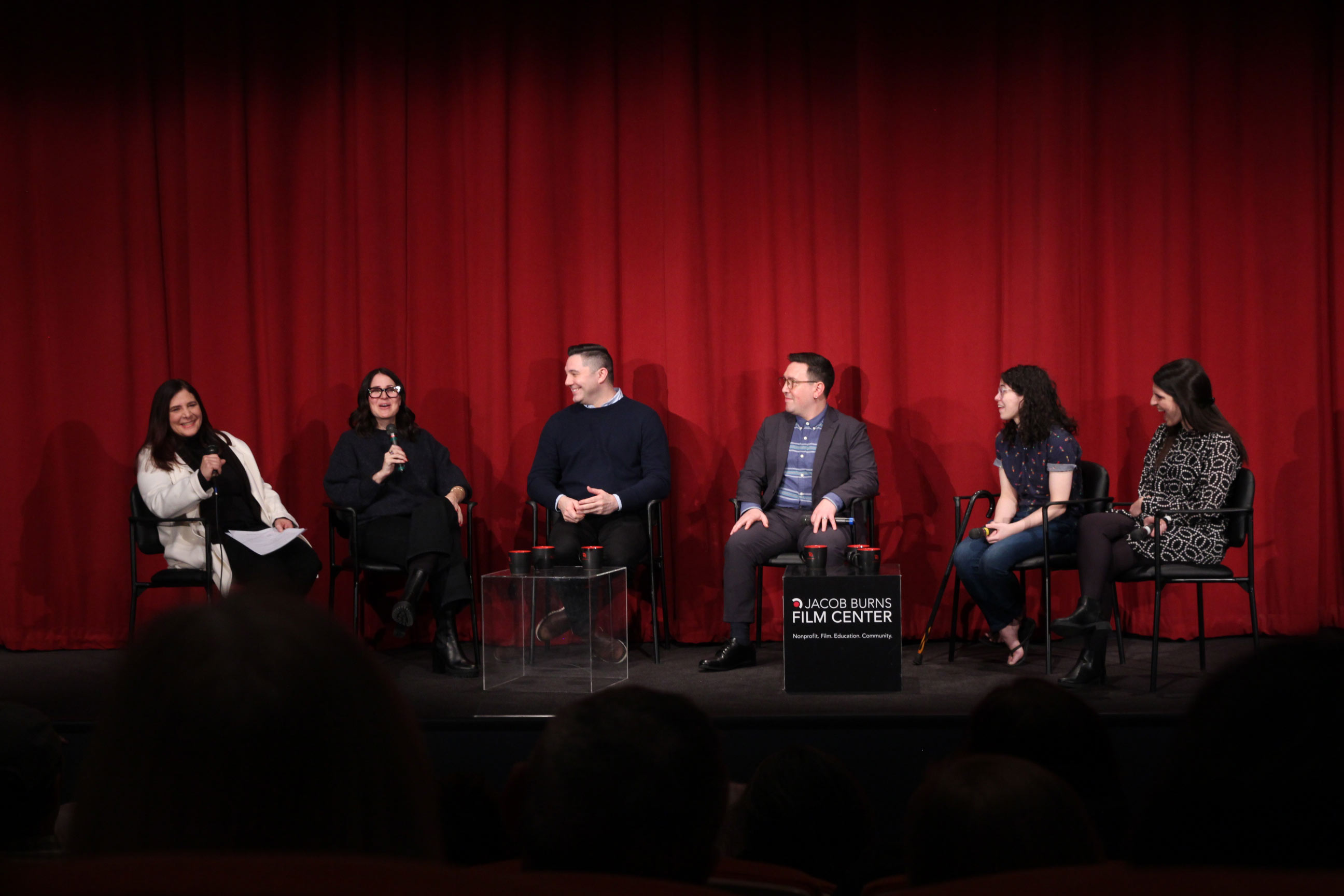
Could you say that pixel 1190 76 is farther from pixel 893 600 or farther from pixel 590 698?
pixel 590 698

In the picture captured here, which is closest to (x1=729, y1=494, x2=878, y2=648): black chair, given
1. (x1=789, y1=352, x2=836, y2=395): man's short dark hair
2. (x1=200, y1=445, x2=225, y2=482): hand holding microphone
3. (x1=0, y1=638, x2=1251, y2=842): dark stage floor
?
(x1=0, y1=638, x2=1251, y2=842): dark stage floor

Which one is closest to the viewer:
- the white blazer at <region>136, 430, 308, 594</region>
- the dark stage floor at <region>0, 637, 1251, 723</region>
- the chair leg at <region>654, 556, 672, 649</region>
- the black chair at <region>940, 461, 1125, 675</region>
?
the dark stage floor at <region>0, 637, 1251, 723</region>

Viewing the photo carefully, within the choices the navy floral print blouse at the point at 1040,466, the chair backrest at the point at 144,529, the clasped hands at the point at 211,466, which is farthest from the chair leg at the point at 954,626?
the chair backrest at the point at 144,529

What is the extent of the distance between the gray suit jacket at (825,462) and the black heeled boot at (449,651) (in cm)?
127

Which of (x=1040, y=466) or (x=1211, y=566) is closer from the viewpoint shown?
(x=1211, y=566)

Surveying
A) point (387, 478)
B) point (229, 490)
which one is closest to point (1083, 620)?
point (387, 478)

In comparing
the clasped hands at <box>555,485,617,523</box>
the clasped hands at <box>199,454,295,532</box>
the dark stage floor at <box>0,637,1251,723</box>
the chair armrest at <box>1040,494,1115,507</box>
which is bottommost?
the dark stage floor at <box>0,637,1251,723</box>

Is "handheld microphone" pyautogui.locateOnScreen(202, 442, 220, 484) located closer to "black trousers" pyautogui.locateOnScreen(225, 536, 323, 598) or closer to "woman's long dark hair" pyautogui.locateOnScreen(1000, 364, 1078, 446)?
"black trousers" pyautogui.locateOnScreen(225, 536, 323, 598)

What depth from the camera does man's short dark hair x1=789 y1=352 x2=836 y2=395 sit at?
443 centimetres

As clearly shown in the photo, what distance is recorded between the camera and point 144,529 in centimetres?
409

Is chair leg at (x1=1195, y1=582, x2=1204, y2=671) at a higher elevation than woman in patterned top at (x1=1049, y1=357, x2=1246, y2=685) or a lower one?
lower

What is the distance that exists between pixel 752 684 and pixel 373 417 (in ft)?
6.37

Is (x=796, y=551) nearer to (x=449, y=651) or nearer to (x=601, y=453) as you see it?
(x=601, y=453)

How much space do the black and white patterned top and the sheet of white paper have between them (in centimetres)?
310
